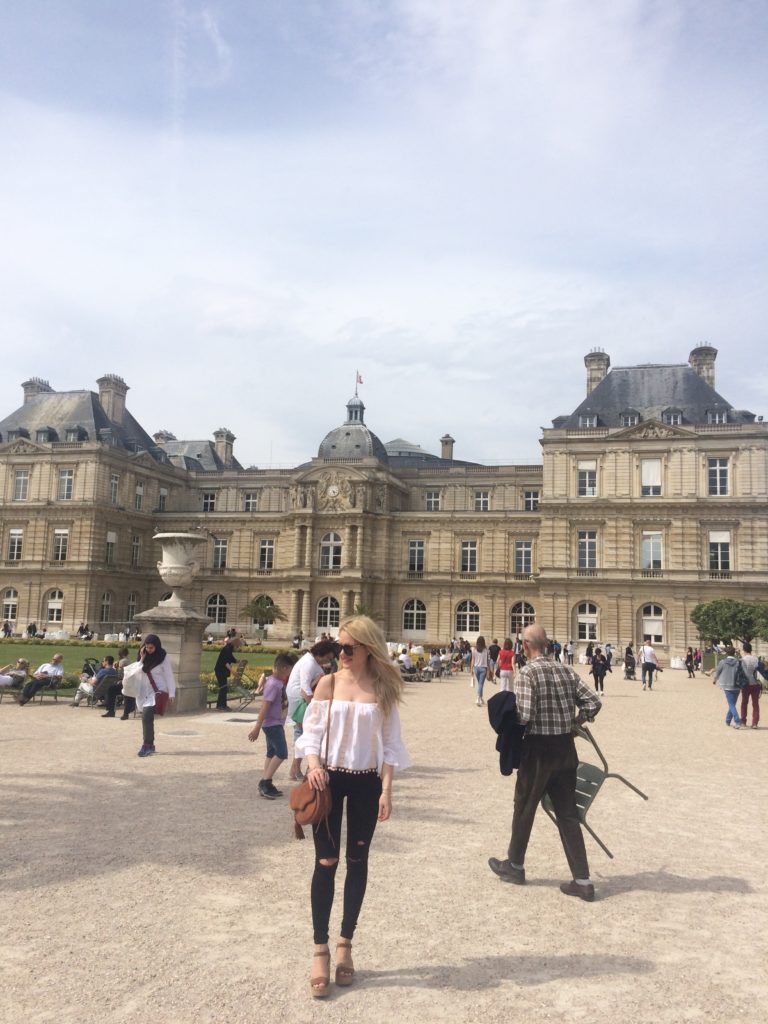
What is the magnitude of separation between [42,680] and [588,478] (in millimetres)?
35377

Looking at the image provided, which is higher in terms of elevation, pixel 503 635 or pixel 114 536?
pixel 114 536

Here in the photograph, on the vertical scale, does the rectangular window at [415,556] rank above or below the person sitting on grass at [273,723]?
above

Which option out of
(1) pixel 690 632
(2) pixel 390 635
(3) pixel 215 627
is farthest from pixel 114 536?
(1) pixel 690 632

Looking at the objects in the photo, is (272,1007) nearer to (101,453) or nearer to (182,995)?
(182,995)

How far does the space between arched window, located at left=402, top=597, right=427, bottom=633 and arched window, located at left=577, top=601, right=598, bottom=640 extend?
35.7ft

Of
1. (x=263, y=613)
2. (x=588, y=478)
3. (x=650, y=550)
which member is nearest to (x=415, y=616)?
(x=263, y=613)

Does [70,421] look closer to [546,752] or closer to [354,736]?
[546,752]

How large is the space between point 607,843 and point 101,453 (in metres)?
49.3

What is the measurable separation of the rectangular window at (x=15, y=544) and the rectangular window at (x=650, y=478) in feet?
130

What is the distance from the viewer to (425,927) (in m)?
5.95

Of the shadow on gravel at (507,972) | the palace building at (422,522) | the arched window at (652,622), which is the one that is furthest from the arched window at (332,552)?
the shadow on gravel at (507,972)

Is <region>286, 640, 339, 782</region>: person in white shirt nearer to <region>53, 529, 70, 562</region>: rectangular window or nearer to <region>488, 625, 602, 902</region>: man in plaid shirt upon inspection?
<region>488, 625, 602, 902</region>: man in plaid shirt

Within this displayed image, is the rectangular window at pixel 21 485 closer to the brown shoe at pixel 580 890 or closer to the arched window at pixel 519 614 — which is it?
the arched window at pixel 519 614

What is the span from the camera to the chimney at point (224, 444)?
222 ft
